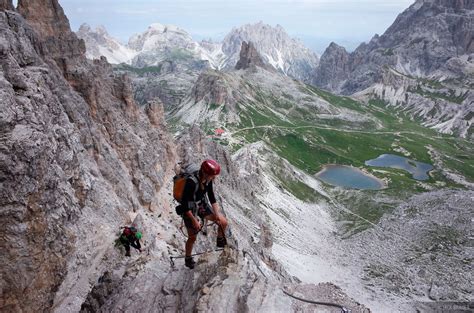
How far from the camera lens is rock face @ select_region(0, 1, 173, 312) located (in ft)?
53.6

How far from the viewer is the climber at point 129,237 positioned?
23719mm

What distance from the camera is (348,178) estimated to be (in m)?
161

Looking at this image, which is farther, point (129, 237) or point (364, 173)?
point (364, 173)

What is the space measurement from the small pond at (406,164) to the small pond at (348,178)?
22674 millimetres

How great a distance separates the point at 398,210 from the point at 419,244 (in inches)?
958

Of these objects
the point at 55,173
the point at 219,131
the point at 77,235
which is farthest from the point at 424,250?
the point at 219,131

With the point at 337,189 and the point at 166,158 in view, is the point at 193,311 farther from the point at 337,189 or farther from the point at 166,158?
the point at 337,189

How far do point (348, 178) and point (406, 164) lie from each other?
49.9 metres

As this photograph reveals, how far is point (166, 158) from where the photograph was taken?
5553cm

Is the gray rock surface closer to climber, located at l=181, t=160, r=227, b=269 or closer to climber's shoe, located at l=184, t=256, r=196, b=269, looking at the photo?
climber's shoe, located at l=184, t=256, r=196, b=269

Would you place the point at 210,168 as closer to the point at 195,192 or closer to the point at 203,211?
the point at 195,192

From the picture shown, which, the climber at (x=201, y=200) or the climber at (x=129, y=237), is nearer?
the climber at (x=201, y=200)

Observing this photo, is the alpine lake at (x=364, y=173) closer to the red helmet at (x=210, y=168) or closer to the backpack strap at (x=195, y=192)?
the backpack strap at (x=195, y=192)

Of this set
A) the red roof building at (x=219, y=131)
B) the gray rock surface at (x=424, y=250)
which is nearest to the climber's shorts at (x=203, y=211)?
the gray rock surface at (x=424, y=250)
